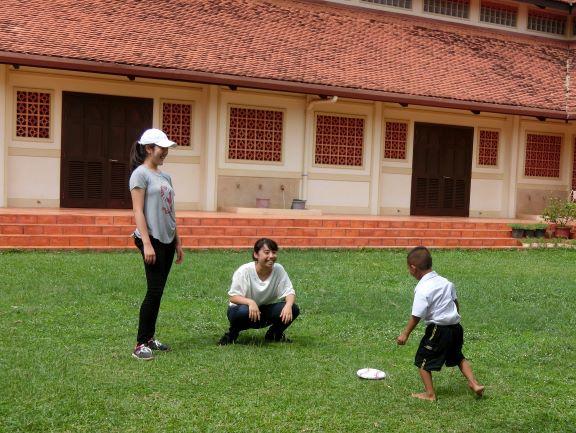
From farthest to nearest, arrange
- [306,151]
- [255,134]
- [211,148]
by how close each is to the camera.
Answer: [306,151]
[255,134]
[211,148]

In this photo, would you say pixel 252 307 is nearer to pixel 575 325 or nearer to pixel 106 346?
pixel 106 346

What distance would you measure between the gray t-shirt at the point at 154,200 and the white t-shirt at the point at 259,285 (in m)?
0.68

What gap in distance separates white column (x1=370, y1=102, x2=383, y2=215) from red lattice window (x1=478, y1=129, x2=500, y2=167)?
2.92 m

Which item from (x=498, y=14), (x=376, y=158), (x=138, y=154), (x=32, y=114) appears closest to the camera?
(x=138, y=154)

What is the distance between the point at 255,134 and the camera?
16438 millimetres

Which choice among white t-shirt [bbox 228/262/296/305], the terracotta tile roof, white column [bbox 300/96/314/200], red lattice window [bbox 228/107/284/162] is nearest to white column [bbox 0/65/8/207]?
the terracotta tile roof

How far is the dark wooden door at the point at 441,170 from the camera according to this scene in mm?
18391

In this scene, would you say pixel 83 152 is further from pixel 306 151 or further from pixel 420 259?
pixel 420 259

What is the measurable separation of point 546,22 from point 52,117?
13660mm

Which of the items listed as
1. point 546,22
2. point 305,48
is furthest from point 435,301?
point 546,22

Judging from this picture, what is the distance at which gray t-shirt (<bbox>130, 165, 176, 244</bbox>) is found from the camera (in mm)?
5544

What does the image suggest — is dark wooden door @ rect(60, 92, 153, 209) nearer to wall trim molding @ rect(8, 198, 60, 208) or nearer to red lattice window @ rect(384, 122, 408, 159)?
wall trim molding @ rect(8, 198, 60, 208)

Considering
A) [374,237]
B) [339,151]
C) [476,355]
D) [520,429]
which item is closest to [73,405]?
[520,429]

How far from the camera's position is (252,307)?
19.1 ft
